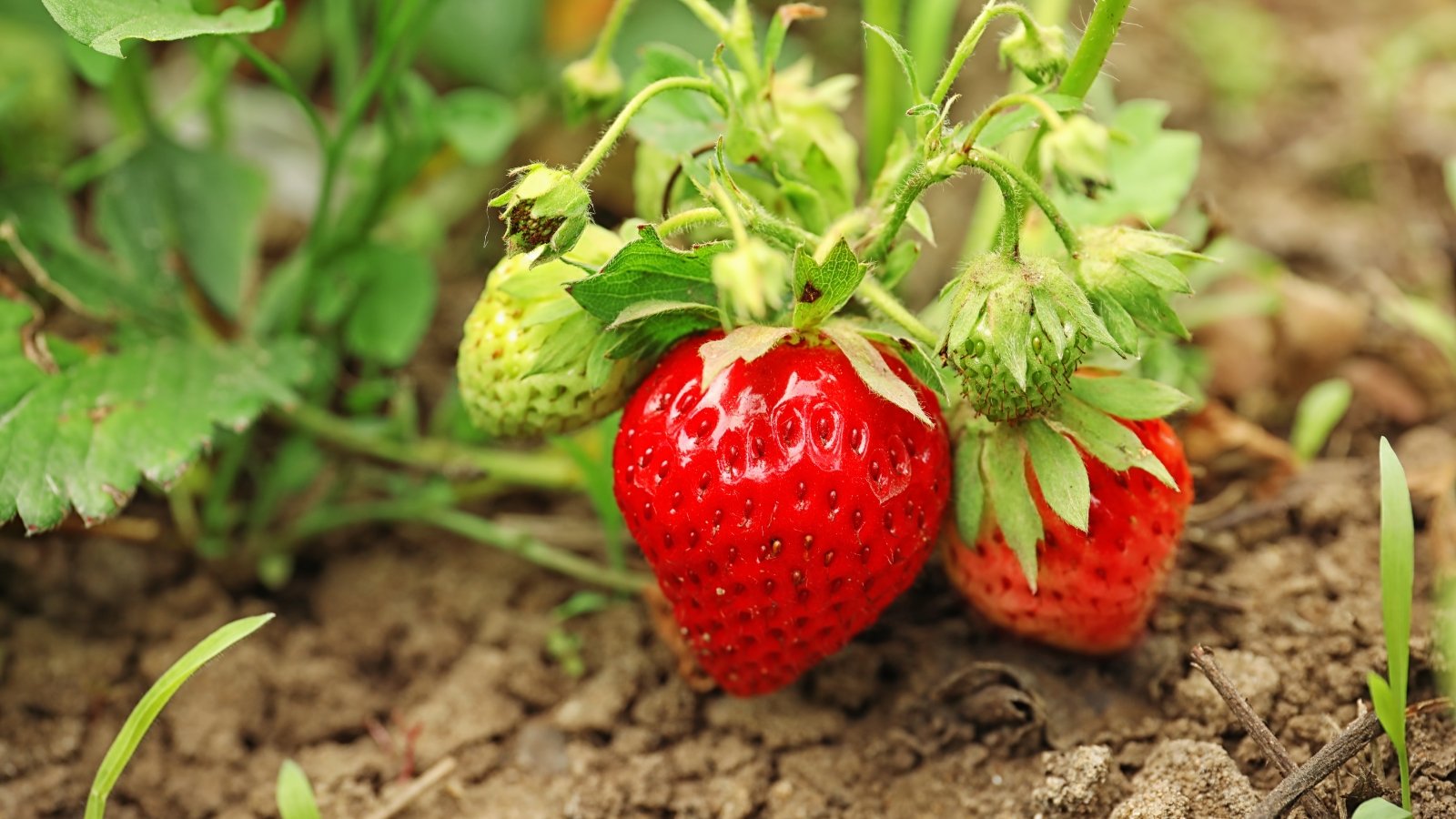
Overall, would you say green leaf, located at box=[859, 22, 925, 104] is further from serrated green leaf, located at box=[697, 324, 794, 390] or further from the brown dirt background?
the brown dirt background

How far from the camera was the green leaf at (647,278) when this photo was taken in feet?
4.09

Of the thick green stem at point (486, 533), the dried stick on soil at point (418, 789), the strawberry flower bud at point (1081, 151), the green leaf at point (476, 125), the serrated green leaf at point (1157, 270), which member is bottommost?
the dried stick on soil at point (418, 789)

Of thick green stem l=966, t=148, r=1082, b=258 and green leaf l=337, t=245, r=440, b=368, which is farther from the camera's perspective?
green leaf l=337, t=245, r=440, b=368

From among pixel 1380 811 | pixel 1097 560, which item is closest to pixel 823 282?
pixel 1097 560

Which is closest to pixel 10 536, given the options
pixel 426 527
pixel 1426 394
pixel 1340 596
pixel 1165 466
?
pixel 426 527

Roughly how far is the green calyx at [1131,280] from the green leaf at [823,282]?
23 centimetres

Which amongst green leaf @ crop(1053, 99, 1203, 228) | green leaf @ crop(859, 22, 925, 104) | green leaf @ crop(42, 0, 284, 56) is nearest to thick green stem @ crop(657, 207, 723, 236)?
green leaf @ crop(859, 22, 925, 104)

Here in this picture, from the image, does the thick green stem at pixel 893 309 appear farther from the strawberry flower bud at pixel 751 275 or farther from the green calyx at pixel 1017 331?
the strawberry flower bud at pixel 751 275

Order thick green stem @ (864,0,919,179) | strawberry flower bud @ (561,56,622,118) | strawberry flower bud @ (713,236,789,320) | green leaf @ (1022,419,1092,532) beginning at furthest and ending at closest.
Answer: thick green stem @ (864,0,919,179), strawberry flower bud @ (561,56,622,118), green leaf @ (1022,419,1092,532), strawberry flower bud @ (713,236,789,320)

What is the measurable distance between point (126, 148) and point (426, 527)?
78cm

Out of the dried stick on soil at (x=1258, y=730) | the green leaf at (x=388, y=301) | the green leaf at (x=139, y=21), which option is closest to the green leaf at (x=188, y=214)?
the green leaf at (x=388, y=301)

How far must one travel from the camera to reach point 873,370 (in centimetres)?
125

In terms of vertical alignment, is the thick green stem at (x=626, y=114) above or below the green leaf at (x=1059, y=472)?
above

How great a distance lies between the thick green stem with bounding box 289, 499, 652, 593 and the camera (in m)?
1.74
